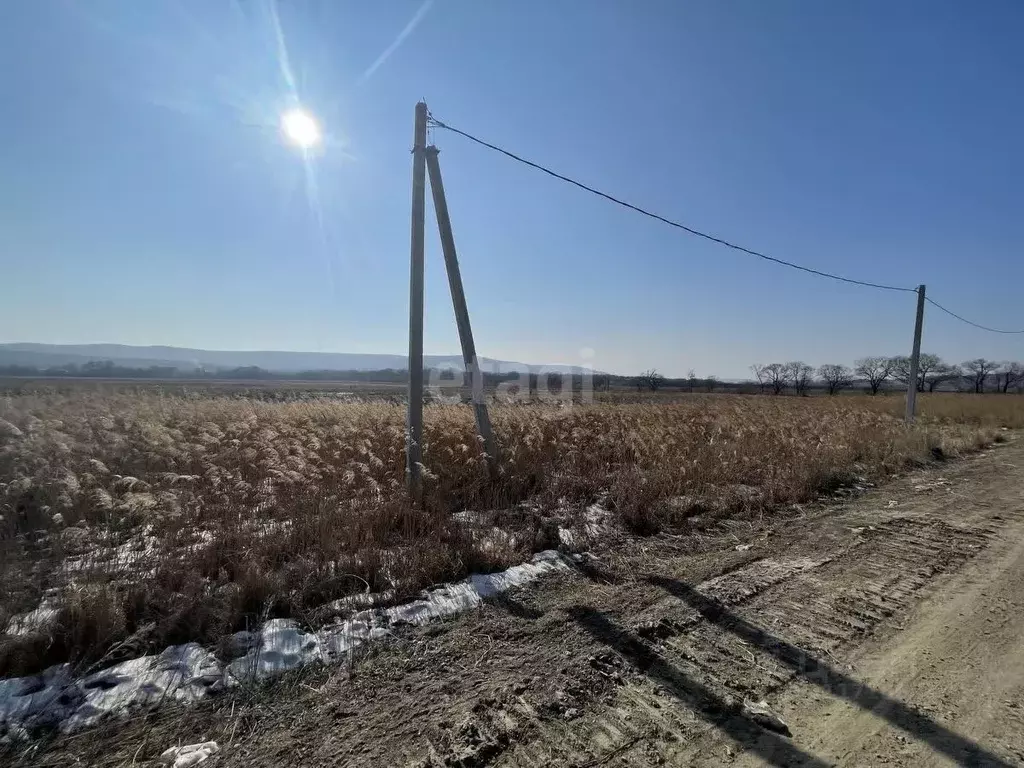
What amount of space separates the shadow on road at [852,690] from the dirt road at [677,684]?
1cm

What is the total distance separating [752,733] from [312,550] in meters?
3.55

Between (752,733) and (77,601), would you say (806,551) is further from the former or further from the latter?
(77,601)

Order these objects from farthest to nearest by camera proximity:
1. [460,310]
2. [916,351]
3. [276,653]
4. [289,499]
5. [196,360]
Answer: [196,360] → [916,351] → [460,310] → [289,499] → [276,653]

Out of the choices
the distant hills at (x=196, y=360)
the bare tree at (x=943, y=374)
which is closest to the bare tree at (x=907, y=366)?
the bare tree at (x=943, y=374)

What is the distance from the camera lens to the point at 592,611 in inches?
148

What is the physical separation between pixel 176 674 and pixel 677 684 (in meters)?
2.88

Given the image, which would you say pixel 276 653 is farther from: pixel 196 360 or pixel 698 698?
pixel 196 360

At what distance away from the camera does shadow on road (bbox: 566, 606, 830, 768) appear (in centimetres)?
231

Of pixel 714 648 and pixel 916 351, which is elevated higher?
pixel 916 351

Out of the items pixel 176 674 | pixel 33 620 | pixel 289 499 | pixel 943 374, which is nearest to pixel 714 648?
pixel 176 674

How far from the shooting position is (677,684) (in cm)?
285

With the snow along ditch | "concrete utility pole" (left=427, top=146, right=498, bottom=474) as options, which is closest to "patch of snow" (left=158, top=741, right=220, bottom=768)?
the snow along ditch

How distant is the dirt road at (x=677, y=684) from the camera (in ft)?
7.63

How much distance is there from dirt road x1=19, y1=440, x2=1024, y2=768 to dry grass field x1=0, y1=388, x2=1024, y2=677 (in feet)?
2.77
